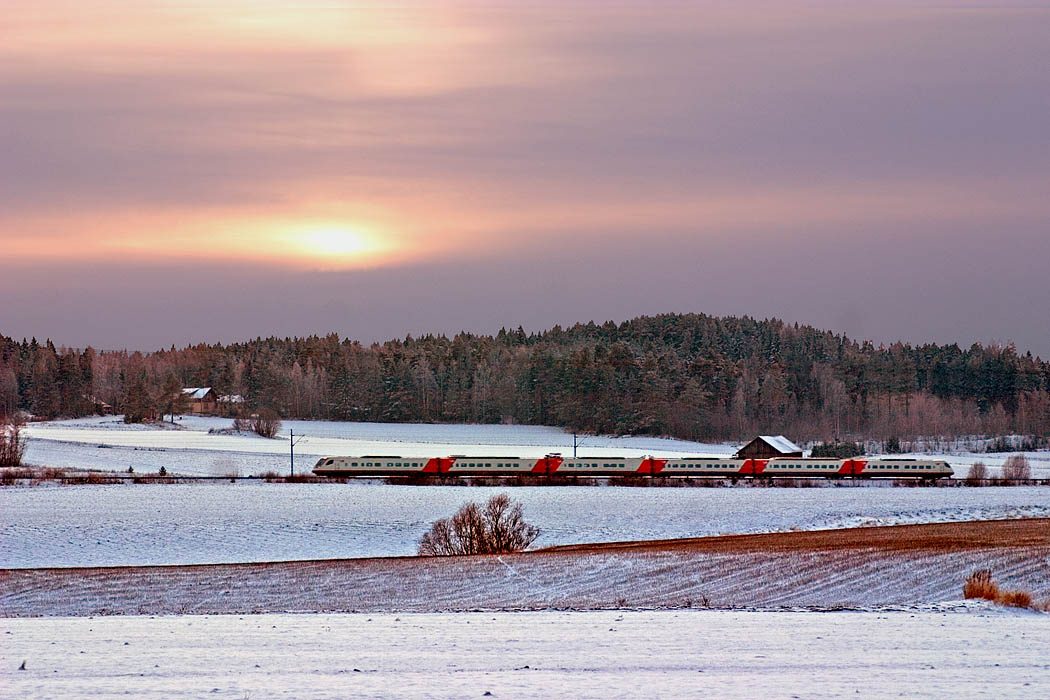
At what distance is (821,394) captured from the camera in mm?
152250

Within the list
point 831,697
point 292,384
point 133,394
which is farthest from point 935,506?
point 292,384

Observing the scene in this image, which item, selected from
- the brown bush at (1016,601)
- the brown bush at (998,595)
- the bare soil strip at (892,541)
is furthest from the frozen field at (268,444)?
the brown bush at (1016,601)

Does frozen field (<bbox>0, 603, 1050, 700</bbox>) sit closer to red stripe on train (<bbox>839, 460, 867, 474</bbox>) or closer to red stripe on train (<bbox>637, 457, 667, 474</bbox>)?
red stripe on train (<bbox>637, 457, 667, 474</bbox>)

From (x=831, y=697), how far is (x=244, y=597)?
1462cm

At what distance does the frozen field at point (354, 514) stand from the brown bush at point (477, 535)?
3086 millimetres

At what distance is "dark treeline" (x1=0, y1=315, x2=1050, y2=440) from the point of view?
135 metres

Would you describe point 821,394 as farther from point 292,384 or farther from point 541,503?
point 541,503

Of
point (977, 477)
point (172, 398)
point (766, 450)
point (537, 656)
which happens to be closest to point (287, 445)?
point (766, 450)

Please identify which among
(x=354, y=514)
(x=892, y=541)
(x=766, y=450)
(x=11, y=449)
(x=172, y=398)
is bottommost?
(x=354, y=514)

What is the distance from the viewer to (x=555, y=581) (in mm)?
23391

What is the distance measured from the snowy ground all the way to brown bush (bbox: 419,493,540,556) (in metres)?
40.8

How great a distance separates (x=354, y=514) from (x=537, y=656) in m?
37.1

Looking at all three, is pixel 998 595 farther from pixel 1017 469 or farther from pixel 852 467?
pixel 1017 469

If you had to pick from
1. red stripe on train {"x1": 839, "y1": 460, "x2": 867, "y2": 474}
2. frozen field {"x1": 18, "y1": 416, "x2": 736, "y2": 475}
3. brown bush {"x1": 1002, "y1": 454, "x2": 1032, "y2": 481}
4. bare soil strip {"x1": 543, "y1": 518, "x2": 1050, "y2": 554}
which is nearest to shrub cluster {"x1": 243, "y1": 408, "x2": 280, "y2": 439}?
frozen field {"x1": 18, "y1": 416, "x2": 736, "y2": 475}
